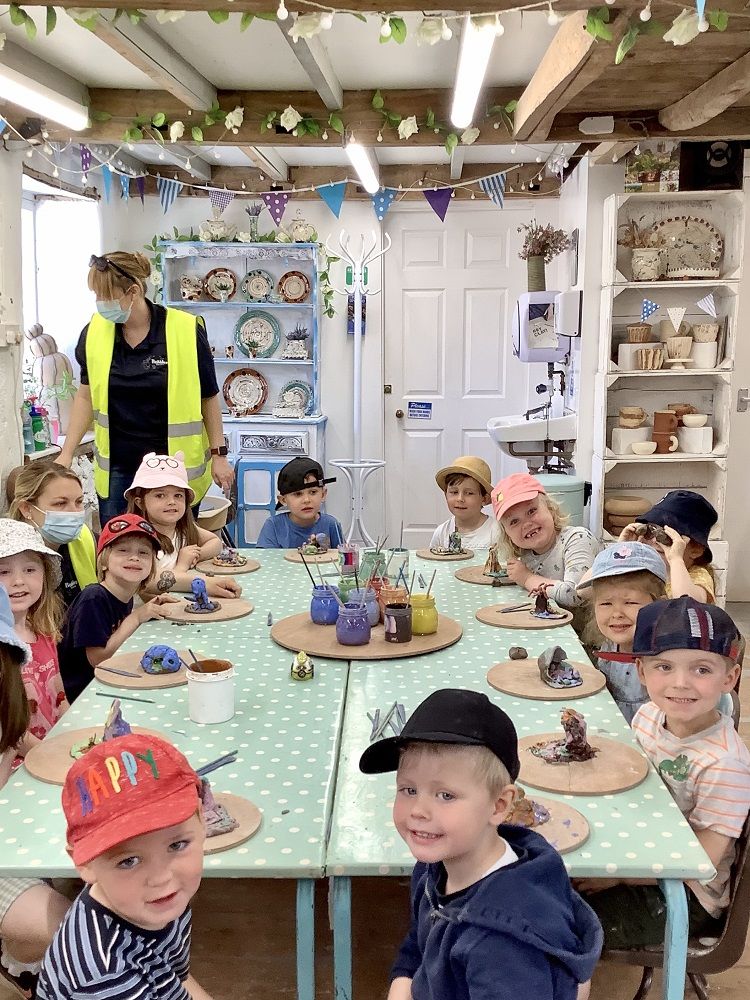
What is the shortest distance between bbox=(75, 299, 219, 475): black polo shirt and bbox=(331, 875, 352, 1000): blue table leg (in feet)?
7.68

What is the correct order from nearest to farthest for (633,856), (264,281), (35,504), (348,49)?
(633,856), (35,504), (348,49), (264,281)

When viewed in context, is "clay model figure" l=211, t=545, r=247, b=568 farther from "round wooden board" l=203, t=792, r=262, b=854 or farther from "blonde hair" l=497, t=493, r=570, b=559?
"round wooden board" l=203, t=792, r=262, b=854

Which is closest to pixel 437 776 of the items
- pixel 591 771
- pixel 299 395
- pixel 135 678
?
pixel 591 771

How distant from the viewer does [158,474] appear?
3082 millimetres

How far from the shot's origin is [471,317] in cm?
661

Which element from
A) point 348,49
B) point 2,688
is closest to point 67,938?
point 2,688

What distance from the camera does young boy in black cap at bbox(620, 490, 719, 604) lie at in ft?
8.70

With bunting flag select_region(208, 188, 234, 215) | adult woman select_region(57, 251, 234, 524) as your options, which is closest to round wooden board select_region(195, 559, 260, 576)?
adult woman select_region(57, 251, 234, 524)

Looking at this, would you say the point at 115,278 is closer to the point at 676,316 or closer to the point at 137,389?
the point at 137,389

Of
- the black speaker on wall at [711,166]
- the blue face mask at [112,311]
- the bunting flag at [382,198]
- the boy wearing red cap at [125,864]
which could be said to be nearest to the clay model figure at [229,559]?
the blue face mask at [112,311]

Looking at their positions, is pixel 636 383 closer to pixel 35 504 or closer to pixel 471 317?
pixel 471 317

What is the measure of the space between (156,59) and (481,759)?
3.16 metres

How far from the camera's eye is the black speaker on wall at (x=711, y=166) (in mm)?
4883

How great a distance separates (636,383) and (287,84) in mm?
2465
